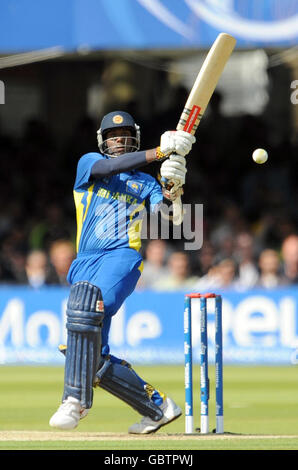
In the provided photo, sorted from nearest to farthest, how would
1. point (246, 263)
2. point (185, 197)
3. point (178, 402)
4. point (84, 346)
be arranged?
1. point (84, 346)
2. point (178, 402)
3. point (246, 263)
4. point (185, 197)

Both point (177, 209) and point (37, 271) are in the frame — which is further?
point (37, 271)

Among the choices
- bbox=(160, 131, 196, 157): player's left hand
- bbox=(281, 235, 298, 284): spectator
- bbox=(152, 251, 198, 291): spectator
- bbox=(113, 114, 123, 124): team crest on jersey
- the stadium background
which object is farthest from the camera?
bbox=(152, 251, 198, 291): spectator

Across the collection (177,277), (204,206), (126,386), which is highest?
(204,206)

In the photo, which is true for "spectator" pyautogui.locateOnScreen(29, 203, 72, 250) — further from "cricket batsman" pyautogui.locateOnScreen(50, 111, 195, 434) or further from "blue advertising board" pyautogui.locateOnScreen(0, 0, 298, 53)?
"cricket batsman" pyautogui.locateOnScreen(50, 111, 195, 434)

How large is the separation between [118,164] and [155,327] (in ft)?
19.8

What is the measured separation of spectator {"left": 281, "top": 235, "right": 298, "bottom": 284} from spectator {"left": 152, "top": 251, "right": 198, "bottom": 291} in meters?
1.04

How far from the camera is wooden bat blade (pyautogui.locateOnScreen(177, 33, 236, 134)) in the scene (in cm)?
600

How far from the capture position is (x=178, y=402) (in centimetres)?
848

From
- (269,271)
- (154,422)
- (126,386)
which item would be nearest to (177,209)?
Answer: (126,386)

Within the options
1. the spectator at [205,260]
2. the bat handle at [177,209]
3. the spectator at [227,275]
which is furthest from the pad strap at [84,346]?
the spectator at [205,260]

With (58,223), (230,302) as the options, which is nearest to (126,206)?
(230,302)

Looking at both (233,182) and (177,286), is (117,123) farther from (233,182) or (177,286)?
(233,182)

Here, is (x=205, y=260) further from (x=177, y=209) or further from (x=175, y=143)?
(x=175, y=143)

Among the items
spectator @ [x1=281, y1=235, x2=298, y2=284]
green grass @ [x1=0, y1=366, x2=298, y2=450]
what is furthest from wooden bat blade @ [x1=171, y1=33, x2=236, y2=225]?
spectator @ [x1=281, y1=235, x2=298, y2=284]
